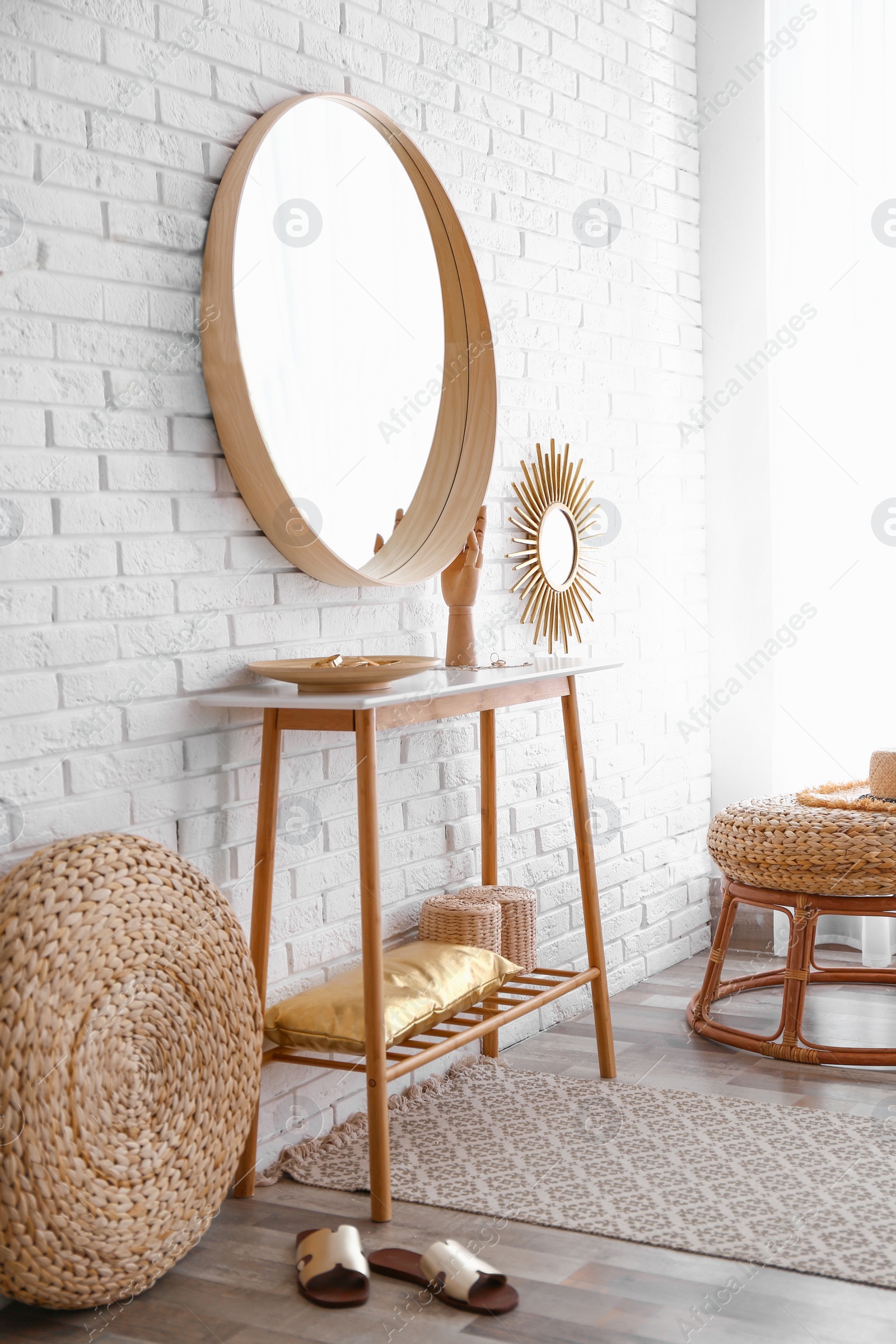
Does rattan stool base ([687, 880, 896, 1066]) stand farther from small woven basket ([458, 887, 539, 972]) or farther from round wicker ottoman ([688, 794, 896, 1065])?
small woven basket ([458, 887, 539, 972])

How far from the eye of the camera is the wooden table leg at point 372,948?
6.26 ft

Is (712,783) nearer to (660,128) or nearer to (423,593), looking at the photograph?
(423,593)

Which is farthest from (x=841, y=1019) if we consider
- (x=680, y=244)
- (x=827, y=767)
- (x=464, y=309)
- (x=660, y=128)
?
(x=660, y=128)

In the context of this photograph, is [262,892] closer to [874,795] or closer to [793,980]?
[793,980]

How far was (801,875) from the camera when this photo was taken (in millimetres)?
2555

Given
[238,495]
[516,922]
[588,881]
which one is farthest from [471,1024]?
[238,495]

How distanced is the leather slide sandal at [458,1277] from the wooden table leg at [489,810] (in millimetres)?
830

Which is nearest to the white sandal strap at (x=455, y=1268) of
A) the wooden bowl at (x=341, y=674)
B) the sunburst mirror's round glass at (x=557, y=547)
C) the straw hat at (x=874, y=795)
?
the wooden bowl at (x=341, y=674)

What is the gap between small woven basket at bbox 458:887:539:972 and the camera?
8.18ft

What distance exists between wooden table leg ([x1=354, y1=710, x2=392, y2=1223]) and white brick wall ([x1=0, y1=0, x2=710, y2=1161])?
0.28 m

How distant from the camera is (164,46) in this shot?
76.3 inches

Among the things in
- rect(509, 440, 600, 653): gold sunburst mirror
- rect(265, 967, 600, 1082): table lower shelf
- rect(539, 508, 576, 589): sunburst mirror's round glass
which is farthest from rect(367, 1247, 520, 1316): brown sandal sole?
rect(539, 508, 576, 589): sunburst mirror's round glass

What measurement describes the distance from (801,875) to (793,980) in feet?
0.67

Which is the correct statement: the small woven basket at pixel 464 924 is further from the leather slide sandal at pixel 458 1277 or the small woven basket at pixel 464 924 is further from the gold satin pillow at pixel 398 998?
the leather slide sandal at pixel 458 1277
